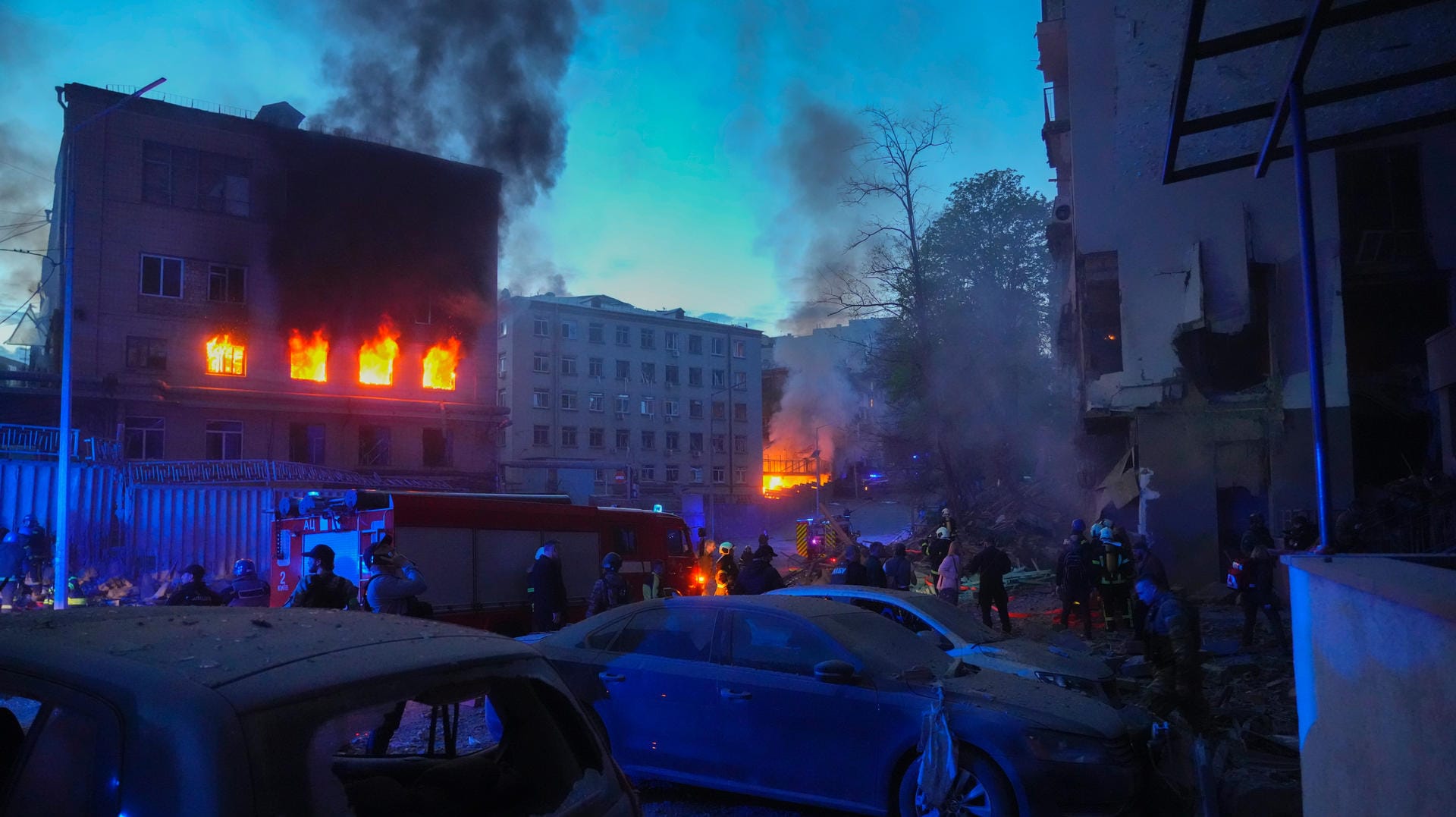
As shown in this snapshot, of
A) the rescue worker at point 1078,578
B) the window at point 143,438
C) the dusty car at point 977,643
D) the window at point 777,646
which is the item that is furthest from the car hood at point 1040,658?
the window at point 143,438

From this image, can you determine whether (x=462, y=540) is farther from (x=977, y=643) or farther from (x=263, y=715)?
(x=263, y=715)

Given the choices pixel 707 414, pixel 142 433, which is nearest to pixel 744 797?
pixel 142 433

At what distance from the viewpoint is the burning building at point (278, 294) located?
27.4 metres

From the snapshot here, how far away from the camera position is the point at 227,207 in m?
29.7

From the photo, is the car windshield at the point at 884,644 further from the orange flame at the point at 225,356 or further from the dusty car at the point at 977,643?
the orange flame at the point at 225,356

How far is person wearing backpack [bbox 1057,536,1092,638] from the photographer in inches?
523

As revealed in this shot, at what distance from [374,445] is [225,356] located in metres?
5.55

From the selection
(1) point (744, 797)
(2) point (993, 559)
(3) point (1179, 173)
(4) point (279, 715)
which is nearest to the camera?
(4) point (279, 715)

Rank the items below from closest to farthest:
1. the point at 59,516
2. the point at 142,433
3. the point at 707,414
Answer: the point at 59,516, the point at 142,433, the point at 707,414

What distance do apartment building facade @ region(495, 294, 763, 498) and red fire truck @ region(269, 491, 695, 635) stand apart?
112 feet

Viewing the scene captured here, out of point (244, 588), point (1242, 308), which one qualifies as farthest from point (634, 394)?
point (244, 588)

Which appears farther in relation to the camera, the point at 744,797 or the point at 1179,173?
the point at 744,797

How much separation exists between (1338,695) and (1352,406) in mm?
15754

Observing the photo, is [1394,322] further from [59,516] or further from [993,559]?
[59,516]
